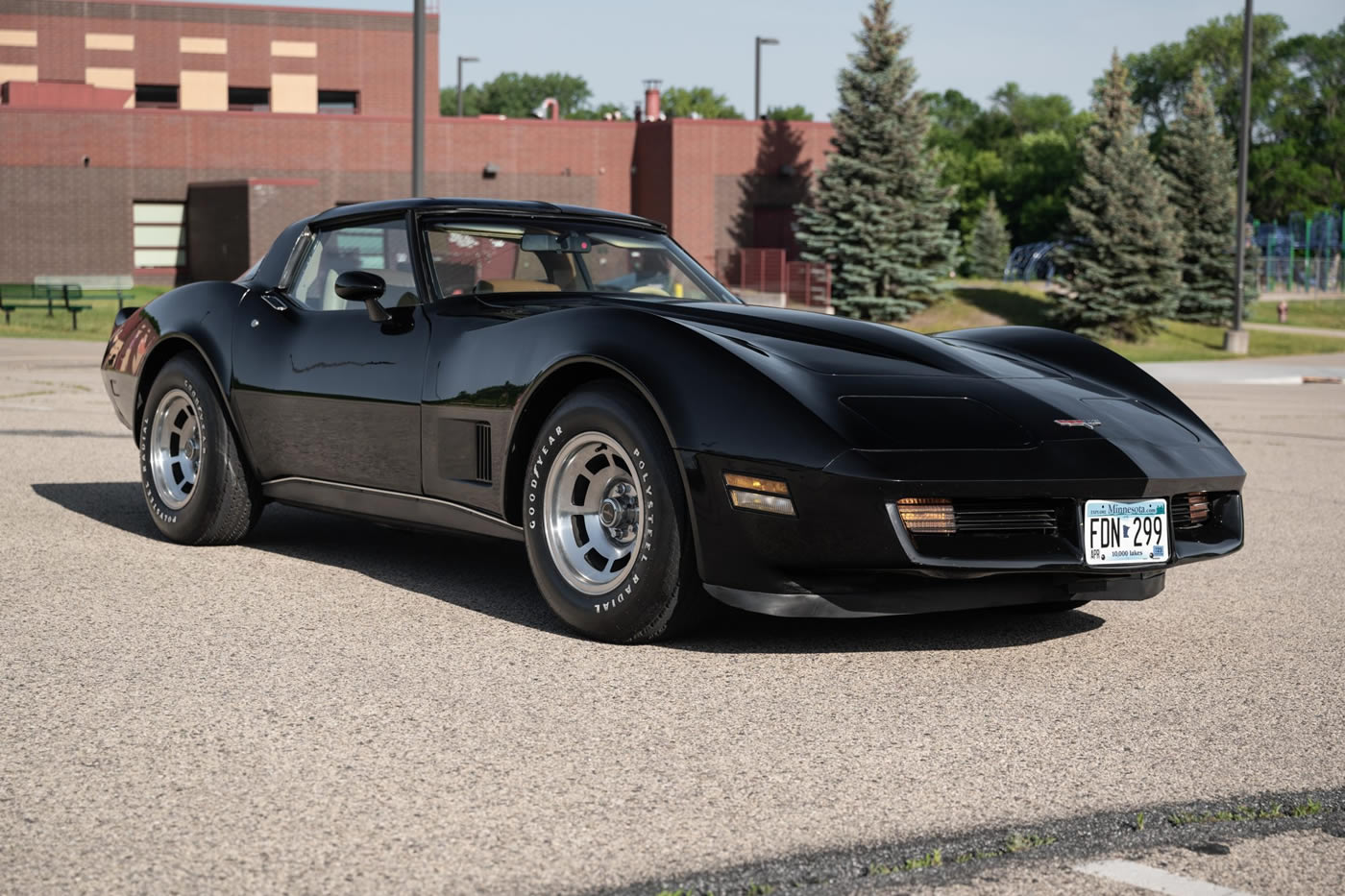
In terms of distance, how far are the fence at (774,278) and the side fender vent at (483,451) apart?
31.3m

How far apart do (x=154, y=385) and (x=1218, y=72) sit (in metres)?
113

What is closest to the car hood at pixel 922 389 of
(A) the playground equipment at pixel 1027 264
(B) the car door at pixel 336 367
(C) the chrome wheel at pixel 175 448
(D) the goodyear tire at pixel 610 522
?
(D) the goodyear tire at pixel 610 522

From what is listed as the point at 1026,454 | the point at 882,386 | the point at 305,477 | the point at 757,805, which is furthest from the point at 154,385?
the point at 757,805

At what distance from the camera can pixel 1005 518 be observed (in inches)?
175

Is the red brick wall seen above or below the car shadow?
above

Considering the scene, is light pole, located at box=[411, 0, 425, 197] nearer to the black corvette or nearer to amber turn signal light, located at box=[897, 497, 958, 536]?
the black corvette

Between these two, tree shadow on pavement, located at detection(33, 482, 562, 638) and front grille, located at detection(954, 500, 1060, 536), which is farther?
tree shadow on pavement, located at detection(33, 482, 562, 638)

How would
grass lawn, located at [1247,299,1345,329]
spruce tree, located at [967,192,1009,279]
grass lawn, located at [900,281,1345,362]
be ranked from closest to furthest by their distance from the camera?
grass lawn, located at [900,281,1345,362] < grass lawn, located at [1247,299,1345,329] < spruce tree, located at [967,192,1009,279]

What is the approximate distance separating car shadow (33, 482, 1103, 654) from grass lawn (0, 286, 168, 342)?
65.7 ft

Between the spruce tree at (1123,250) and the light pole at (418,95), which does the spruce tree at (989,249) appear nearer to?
the spruce tree at (1123,250)

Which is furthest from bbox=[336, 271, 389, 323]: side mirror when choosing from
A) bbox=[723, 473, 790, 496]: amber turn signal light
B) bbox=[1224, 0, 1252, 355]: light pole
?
bbox=[1224, 0, 1252, 355]: light pole

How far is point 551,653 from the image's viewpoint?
4.64 meters

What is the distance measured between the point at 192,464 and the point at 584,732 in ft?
11.1

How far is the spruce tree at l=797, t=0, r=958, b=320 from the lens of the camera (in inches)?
1519
